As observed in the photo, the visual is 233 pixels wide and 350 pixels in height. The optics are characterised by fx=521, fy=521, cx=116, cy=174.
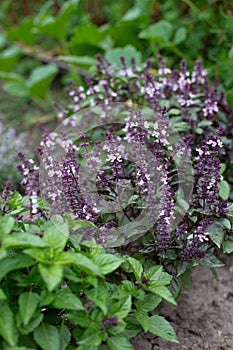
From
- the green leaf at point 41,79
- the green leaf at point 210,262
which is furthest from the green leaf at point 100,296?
the green leaf at point 41,79

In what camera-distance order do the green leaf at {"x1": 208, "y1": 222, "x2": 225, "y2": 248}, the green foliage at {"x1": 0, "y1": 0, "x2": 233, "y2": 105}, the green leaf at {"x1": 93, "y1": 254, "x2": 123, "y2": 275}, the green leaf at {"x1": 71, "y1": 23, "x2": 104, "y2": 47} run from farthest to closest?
the green leaf at {"x1": 71, "y1": 23, "x2": 104, "y2": 47}, the green foliage at {"x1": 0, "y1": 0, "x2": 233, "y2": 105}, the green leaf at {"x1": 208, "y1": 222, "x2": 225, "y2": 248}, the green leaf at {"x1": 93, "y1": 254, "x2": 123, "y2": 275}

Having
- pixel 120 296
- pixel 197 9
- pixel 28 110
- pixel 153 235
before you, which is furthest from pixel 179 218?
pixel 28 110

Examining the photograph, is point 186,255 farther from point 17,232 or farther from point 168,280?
point 17,232

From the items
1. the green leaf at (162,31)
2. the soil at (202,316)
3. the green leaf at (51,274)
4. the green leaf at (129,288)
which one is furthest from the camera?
the green leaf at (162,31)

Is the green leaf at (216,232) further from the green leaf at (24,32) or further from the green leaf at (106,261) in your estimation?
the green leaf at (24,32)

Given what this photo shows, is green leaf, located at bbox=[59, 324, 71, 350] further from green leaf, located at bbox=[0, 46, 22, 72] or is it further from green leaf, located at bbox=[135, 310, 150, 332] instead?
green leaf, located at bbox=[0, 46, 22, 72]

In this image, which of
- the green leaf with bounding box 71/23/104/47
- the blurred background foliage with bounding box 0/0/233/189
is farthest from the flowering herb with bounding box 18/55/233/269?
the green leaf with bounding box 71/23/104/47
